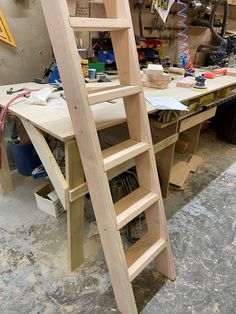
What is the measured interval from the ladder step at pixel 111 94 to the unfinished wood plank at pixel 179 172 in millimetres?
1279

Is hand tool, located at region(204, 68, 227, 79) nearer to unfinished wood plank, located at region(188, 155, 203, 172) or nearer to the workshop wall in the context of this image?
unfinished wood plank, located at region(188, 155, 203, 172)

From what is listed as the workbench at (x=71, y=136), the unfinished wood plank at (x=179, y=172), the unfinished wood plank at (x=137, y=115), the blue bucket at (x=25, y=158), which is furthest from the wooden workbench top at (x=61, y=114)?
the unfinished wood plank at (x=179, y=172)

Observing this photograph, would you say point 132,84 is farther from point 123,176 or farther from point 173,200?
point 173,200

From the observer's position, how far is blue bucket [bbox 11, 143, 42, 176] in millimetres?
2014

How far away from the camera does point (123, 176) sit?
1.77 m

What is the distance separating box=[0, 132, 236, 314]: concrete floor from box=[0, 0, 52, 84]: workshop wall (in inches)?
38.2

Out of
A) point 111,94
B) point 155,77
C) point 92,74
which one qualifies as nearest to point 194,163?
point 155,77

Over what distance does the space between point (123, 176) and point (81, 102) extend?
962 millimetres

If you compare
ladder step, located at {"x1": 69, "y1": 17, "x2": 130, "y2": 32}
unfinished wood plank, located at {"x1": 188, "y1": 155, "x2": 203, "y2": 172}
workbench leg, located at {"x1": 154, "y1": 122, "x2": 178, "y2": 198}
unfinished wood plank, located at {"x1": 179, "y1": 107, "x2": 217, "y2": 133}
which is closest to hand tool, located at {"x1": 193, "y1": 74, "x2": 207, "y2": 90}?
unfinished wood plank, located at {"x1": 179, "y1": 107, "x2": 217, "y2": 133}

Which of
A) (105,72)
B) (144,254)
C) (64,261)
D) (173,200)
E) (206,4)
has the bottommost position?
(173,200)

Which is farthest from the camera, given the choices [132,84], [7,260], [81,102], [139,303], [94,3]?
[94,3]

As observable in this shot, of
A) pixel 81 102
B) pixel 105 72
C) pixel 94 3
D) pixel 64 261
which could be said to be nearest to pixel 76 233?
pixel 64 261

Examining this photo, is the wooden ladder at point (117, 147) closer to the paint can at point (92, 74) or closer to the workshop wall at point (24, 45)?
the paint can at point (92, 74)

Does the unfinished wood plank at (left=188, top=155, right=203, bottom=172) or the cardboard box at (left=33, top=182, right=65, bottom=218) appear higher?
the cardboard box at (left=33, top=182, right=65, bottom=218)
